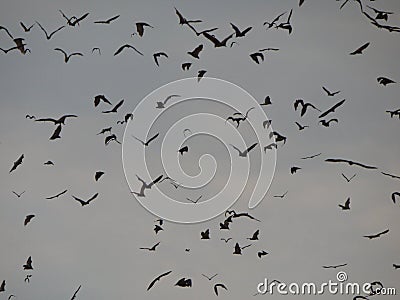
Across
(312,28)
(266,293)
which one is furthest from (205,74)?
(266,293)

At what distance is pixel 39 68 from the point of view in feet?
8.67

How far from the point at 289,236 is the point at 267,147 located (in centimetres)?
31

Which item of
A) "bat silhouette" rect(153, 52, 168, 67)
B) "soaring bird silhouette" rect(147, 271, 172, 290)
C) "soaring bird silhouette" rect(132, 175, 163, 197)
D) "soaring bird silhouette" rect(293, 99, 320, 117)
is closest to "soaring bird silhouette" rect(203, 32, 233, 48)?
"bat silhouette" rect(153, 52, 168, 67)

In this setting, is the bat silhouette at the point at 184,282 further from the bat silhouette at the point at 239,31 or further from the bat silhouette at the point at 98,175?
the bat silhouette at the point at 239,31

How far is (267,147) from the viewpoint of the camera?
2613 mm

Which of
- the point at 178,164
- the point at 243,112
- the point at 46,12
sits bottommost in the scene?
the point at 178,164

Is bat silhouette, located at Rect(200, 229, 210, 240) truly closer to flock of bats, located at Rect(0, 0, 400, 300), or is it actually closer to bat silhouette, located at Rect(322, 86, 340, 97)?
flock of bats, located at Rect(0, 0, 400, 300)

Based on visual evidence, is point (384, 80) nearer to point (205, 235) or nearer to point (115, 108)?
point (205, 235)

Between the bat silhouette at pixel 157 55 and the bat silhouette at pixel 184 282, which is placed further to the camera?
the bat silhouette at pixel 157 55

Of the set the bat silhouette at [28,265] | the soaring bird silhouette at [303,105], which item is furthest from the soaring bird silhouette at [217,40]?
the bat silhouette at [28,265]

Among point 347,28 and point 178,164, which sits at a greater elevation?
point 347,28

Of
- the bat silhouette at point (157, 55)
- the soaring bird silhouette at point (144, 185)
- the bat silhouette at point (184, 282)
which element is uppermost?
the bat silhouette at point (157, 55)

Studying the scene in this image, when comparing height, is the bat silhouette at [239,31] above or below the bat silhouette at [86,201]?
above

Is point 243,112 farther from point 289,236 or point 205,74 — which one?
point 289,236
